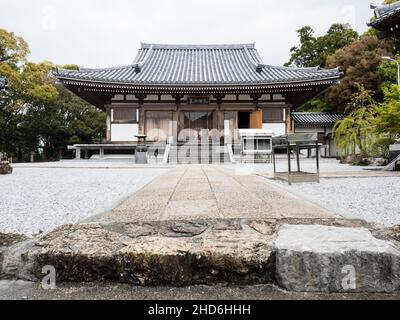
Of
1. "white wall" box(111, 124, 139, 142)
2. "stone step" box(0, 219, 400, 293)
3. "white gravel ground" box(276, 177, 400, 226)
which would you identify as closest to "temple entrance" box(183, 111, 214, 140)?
"white wall" box(111, 124, 139, 142)

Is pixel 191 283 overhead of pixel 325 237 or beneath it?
beneath

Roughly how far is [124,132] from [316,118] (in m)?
12.5

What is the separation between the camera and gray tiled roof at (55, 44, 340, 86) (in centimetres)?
1395

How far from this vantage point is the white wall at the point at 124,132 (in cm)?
1533

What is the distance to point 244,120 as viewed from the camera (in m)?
16.2

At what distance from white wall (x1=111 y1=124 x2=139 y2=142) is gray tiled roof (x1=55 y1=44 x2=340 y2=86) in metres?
2.43

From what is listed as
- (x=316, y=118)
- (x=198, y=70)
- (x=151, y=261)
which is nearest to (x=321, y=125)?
(x=316, y=118)

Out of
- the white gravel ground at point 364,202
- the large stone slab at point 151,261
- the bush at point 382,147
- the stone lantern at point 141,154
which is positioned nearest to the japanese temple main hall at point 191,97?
the stone lantern at point 141,154

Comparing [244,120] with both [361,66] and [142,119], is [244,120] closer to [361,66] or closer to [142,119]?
[142,119]

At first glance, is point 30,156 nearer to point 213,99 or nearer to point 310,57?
point 213,99
